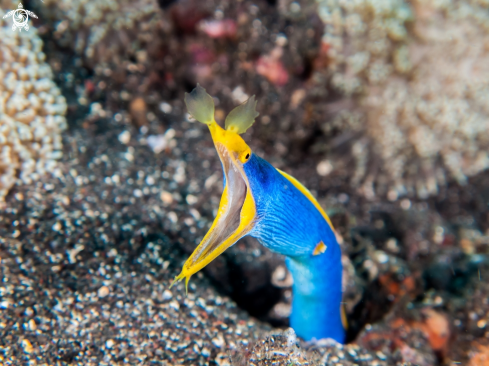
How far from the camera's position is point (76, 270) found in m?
2.32

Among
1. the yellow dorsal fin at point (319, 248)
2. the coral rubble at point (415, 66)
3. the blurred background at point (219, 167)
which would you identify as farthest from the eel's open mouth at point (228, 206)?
the coral rubble at point (415, 66)

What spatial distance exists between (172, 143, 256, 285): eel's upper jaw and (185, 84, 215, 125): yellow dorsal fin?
0.57 ft

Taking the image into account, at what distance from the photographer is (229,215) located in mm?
1426

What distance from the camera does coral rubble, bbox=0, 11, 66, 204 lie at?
9.02ft

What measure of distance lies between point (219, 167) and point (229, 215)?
79.4 inches

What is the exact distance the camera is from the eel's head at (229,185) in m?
1.34

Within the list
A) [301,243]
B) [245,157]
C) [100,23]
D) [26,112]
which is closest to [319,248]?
[301,243]

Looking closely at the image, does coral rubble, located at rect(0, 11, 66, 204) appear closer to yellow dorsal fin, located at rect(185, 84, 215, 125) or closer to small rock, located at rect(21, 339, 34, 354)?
small rock, located at rect(21, 339, 34, 354)

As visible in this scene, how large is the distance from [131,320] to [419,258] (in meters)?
2.64

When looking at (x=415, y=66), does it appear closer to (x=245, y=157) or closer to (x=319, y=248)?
(x=319, y=248)

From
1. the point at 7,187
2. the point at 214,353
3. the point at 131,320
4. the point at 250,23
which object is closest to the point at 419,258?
the point at 214,353

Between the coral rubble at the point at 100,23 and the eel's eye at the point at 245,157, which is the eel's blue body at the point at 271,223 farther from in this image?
the coral rubble at the point at 100,23

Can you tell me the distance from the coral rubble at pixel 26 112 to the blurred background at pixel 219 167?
0.04 feet

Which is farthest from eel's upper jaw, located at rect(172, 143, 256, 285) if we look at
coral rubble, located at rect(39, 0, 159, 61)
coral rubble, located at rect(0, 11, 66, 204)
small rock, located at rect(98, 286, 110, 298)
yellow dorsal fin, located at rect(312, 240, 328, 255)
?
coral rubble, located at rect(39, 0, 159, 61)
